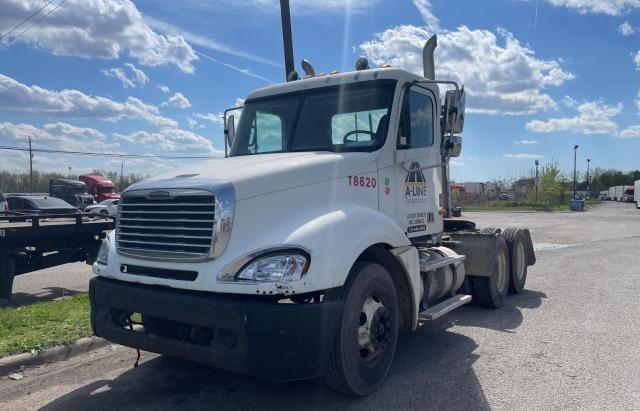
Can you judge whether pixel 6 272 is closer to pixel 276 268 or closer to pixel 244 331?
pixel 244 331

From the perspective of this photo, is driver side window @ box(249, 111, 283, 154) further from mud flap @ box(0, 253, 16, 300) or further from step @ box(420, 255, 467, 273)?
mud flap @ box(0, 253, 16, 300)

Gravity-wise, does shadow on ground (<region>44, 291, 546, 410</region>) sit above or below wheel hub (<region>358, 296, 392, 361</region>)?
below

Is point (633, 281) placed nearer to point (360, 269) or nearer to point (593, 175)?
point (360, 269)

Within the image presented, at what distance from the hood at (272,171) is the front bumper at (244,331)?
0.85m

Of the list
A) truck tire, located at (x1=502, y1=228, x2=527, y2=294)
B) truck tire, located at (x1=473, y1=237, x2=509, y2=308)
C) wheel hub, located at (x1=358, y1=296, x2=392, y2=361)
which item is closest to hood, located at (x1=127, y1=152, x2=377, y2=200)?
wheel hub, located at (x1=358, y1=296, x2=392, y2=361)

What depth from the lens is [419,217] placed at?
590cm

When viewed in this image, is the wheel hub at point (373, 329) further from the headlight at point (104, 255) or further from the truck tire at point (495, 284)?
the truck tire at point (495, 284)

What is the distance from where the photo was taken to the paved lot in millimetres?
4332

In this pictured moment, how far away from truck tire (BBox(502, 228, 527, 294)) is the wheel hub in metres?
4.69

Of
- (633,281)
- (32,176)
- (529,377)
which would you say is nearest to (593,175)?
(32,176)

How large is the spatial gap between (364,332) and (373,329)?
4.6 inches

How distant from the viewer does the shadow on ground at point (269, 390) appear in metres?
4.29

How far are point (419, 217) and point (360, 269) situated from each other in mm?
1840

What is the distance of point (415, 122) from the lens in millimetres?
5758
